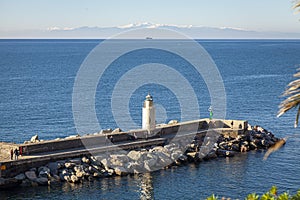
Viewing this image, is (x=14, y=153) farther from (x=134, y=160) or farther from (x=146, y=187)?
(x=146, y=187)

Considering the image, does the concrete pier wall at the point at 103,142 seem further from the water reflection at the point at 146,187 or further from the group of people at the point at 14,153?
the water reflection at the point at 146,187

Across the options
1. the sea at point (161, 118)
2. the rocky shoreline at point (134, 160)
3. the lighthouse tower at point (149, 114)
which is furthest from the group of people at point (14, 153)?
the lighthouse tower at point (149, 114)

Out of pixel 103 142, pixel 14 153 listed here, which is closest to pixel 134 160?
pixel 103 142

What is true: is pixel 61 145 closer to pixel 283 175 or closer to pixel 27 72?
pixel 283 175

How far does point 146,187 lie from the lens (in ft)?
94.4

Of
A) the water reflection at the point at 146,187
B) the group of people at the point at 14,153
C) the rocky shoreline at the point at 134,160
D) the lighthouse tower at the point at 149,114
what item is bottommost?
the water reflection at the point at 146,187

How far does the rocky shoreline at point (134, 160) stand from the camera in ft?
95.3

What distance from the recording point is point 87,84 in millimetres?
83812

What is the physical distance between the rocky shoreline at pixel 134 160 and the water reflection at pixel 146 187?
0.78m

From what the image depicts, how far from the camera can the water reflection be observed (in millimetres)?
27506

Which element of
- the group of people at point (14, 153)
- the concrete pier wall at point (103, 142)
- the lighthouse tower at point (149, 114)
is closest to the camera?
the concrete pier wall at point (103, 142)

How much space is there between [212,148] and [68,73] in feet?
240

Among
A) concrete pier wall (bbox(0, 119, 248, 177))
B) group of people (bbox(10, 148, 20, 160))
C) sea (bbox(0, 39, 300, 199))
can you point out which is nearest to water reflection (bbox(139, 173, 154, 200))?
sea (bbox(0, 39, 300, 199))

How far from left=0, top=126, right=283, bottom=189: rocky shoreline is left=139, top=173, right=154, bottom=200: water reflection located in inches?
30.8
